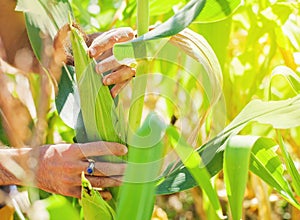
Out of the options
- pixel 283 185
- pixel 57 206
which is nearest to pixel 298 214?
pixel 283 185

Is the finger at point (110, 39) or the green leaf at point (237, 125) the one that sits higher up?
the finger at point (110, 39)

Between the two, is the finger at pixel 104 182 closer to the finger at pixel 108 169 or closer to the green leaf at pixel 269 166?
the finger at pixel 108 169

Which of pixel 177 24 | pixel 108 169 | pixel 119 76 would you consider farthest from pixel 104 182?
pixel 177 24

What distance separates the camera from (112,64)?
0.70 metres

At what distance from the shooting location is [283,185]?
0.72 metres

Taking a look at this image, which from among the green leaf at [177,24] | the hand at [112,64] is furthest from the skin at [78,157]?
the green leaf at [177,24]

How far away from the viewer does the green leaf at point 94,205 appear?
64 cm

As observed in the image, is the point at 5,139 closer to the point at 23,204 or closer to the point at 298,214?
the point at 23,204

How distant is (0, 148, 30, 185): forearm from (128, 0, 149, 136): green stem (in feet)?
0.56

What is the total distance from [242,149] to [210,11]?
0.53ft

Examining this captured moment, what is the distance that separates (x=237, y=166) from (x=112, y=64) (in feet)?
0.59

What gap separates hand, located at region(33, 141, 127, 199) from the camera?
712mm

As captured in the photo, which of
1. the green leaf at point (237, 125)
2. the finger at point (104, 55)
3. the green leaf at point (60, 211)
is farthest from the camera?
the finger at point (104, 55)

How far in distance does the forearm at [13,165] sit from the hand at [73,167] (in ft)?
0.07
